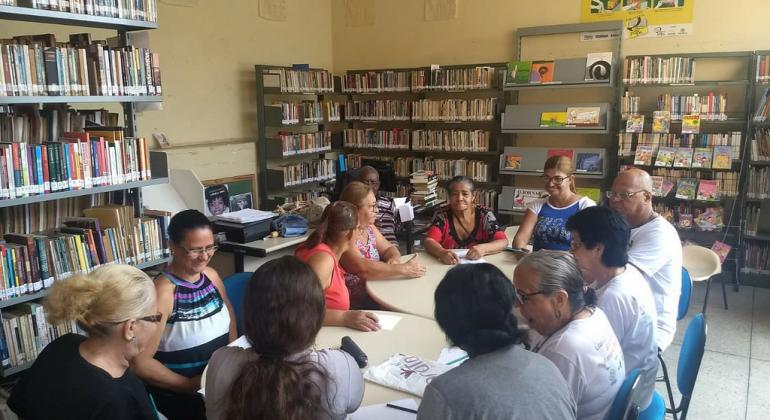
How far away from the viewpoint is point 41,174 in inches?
107

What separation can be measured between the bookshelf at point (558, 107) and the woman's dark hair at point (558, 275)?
4450 millimetres

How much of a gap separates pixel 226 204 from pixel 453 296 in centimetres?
466

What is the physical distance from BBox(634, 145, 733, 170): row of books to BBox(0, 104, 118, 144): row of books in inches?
187

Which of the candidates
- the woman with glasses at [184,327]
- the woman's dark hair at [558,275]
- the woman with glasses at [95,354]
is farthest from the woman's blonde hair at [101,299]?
the woman's dark hair at [558,275]

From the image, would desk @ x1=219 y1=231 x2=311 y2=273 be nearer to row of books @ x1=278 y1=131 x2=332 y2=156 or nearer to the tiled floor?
row of books @ x1=278 y1=131 x2=332 y2=156

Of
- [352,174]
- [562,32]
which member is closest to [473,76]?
[562,32]

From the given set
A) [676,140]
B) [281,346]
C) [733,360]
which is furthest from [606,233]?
[676,140]

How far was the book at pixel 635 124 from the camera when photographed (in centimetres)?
556

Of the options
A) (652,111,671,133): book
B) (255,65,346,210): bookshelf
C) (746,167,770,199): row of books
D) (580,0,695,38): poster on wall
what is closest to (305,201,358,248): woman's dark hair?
(255,65,346,210): bookshelf

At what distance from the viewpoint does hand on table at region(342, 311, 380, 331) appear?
2436 millimetres

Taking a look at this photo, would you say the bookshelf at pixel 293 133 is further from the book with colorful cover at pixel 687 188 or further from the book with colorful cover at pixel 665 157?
the book with colorful cover at pixel 687 188

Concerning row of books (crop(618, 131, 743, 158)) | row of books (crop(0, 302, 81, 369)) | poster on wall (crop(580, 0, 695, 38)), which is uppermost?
poster on wall (crop(580, 0, 695, 38))

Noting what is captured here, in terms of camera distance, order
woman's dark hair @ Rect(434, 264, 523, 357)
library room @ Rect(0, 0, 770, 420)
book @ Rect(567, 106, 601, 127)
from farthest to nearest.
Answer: book @ Rect(567, 106, 601, 127)
library room @ Rect(0, 0, 770, 420)
woman's dark hair @ Rect(434, 264, 523, 357)

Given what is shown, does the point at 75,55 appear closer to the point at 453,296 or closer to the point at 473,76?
the point at 453,296
